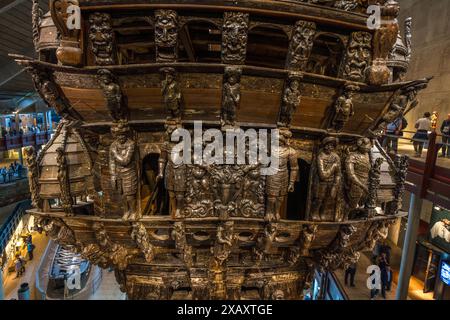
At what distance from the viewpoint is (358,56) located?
389cm

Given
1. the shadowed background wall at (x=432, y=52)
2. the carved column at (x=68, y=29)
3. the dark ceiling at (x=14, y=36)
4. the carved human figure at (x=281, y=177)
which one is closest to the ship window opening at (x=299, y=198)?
the carved human figure at (x=281, y=177)

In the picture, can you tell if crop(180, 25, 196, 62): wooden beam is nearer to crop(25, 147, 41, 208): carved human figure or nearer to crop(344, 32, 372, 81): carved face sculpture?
crop(344, 32, 372, 81): carved face sculpture

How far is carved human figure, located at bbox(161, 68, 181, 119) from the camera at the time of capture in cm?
353

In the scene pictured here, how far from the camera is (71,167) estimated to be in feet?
14.3

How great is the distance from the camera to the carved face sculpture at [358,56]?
151 inches

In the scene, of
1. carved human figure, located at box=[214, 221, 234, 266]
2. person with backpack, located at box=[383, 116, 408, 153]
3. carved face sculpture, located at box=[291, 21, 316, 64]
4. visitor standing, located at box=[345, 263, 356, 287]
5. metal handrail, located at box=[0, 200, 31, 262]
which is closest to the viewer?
carved face sculpture, located at box=[291, 21, 316, 64]

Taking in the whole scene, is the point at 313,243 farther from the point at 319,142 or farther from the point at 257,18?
the point at 257,18

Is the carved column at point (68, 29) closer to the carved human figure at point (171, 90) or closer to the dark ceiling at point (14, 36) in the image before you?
the carved human figure at point (171, 90)

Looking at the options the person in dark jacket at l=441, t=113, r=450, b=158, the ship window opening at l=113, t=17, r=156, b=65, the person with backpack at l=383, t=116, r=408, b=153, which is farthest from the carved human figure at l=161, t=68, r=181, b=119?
the person in dark jacket at l=441, t=113, r=450, b=158

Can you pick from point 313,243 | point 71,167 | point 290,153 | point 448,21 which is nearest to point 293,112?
point 290,153

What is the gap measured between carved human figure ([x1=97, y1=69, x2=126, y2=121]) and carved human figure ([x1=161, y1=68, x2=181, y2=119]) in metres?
0.69

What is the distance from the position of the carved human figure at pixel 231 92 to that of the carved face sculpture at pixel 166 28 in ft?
2.90

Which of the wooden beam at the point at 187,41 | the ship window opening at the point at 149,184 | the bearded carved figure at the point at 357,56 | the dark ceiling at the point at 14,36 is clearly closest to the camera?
the bearded carved figure at the point at 357,56

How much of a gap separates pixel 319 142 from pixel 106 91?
3505 millimetres
